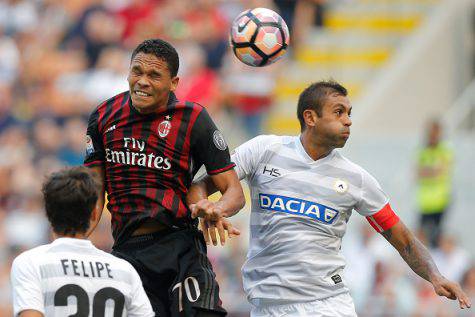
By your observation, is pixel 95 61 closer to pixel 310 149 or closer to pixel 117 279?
pixel 310 149

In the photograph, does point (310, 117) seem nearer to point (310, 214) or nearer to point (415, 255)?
point (310, 214)

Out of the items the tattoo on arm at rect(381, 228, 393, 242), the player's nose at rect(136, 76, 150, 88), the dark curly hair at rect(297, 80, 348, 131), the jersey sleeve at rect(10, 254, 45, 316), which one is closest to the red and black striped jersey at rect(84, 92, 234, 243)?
the player's nose at rect(136, 76, 150, 88)

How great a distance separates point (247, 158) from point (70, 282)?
2048 mm

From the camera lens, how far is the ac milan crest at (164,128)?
7.08 meters

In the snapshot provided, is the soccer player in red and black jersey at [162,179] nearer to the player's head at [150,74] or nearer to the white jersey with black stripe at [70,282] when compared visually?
the player's head at [150,74]

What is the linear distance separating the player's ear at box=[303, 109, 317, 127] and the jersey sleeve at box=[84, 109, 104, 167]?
4.31 feet

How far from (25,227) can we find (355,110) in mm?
4852

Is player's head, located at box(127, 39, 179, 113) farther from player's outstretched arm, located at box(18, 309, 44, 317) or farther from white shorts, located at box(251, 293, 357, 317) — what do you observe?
player's outstretched arm, located at box(18, 309, 44, 317)

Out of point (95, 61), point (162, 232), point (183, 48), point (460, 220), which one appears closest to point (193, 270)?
point (162, 232)

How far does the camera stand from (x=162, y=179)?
23.1 ft

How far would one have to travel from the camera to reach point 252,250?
25.0ft

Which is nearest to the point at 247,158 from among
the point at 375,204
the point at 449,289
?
the point at 375,204

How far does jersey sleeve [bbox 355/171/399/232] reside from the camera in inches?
298

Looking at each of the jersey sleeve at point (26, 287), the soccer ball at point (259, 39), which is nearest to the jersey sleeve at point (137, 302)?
the jersey sleeve at point (26, 287)
